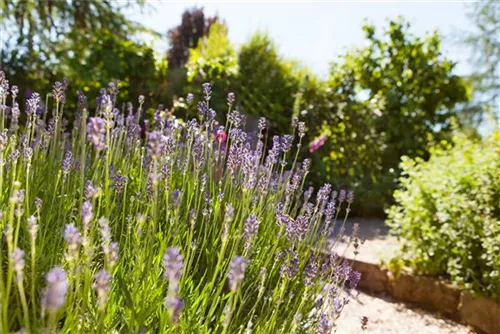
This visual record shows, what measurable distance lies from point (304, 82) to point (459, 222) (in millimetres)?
4063

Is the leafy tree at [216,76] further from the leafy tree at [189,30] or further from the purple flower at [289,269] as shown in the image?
the leafy tree at [189,30]

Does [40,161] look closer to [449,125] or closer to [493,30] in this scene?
[449,125]

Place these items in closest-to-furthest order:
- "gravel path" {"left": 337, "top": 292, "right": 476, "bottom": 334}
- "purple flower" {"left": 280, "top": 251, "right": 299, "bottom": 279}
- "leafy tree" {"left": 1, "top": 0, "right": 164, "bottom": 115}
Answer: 1. "purple flower" {"left": 280, "top": 251, "right": 299, "bottom": 279}
2. "gravel path" {"left": 337, "top": 292, "right": 476, "bottom": 334}
3. "leafy tree" {"left": 1, "top": 0, "right": 164, "bottom": 115}

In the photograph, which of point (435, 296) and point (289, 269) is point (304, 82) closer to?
point (435, 296)

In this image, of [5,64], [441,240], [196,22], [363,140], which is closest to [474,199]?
[441,240]

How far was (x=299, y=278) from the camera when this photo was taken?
7.34ft

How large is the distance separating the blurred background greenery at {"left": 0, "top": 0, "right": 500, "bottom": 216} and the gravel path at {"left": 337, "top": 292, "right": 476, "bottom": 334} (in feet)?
8.65

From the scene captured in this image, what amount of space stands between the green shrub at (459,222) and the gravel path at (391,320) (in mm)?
337

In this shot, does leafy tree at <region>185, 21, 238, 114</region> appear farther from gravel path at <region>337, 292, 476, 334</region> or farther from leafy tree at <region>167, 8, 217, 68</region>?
leafy tree at <region>167, 8, 217, 68</region>

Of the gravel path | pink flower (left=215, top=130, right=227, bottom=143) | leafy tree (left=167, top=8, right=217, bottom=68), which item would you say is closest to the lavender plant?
pink flower (left=215, top=130, right=227, bottom=143)

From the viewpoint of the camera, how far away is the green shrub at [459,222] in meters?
3.51

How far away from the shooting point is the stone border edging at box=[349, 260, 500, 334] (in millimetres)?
3539

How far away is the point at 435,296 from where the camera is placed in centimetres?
396

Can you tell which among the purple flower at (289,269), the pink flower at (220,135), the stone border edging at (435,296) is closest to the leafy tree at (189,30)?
the stone border edging at (435,296)
